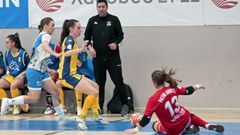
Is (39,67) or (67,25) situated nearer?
(67,25)

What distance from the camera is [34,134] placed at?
289 inches

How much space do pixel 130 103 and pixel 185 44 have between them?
179 cm

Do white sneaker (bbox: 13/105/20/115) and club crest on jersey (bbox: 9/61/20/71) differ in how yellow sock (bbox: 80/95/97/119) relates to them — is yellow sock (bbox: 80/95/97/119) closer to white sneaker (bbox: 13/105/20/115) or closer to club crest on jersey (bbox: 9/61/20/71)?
white sneaker (bbox: 13/105/20/115)

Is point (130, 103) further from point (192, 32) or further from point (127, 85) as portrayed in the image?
point (192, 32)

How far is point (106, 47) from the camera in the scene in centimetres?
1009

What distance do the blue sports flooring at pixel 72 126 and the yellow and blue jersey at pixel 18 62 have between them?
2123mm

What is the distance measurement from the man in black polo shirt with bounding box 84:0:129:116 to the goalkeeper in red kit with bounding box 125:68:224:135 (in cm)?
290

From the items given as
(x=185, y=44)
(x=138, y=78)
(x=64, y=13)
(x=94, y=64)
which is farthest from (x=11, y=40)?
(x=185, y=44)

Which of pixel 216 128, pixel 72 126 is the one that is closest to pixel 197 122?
pixel 216 128

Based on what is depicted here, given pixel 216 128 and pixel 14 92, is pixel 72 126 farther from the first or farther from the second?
pixel 14 92

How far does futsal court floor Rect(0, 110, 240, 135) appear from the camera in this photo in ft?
24.5

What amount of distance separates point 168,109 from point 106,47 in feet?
12.0

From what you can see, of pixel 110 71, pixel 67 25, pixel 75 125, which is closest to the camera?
pixel 67 25

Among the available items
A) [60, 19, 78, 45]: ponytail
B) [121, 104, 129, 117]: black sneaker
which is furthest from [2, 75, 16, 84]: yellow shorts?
[60, 19, 78, 45]: ponytail
